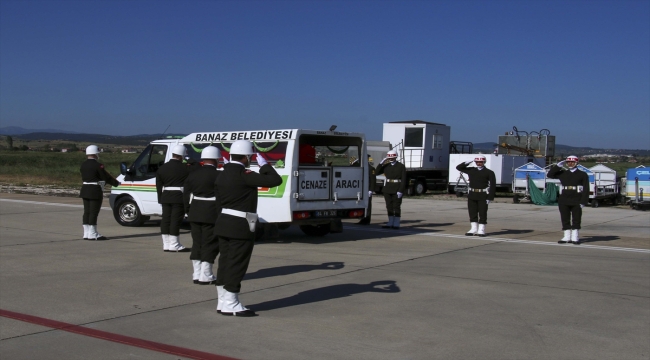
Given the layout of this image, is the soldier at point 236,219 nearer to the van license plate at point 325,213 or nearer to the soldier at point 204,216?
the soldier at point 204,216

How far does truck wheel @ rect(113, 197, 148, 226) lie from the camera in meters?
15.3

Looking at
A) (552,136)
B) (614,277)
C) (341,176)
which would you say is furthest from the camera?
(552,136)

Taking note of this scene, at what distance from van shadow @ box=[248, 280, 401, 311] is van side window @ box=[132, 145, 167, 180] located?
739cm

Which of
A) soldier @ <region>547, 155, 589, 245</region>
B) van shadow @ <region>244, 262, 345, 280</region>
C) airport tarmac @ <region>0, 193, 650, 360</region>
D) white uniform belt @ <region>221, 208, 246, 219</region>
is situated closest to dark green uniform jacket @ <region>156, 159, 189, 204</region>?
airport tarmac @ <region>0, 193, 650, 360</region>

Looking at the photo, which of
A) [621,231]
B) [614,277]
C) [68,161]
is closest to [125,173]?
[614,277]

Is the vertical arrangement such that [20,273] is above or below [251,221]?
below

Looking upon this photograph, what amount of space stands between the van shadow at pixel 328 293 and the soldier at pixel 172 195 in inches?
144

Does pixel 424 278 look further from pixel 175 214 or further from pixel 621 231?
pixel 621 231

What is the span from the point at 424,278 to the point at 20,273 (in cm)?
561

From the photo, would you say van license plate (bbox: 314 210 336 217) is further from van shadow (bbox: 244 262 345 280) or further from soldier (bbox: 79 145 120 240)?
soldier (bbox: 79 145 120 240)

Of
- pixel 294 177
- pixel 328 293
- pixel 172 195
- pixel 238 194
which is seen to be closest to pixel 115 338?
pixel 238 194

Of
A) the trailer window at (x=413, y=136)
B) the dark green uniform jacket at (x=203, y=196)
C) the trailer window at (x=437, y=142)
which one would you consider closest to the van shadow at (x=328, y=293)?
the dark green uniform jacket at (x=203, y=196)

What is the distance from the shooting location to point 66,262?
10.3 metres

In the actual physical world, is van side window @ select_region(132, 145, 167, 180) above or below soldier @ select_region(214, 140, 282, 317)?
above
